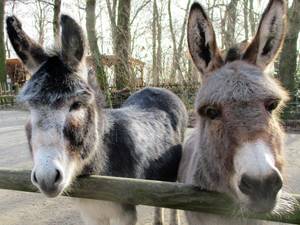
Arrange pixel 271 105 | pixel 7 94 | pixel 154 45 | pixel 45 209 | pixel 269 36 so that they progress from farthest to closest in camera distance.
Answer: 1. pixel 7 94
2. pixel 154 45
3. pixel 45 209
4. pixel 269 36
5. pixel 271 105

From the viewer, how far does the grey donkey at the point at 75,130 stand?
7.18 ft

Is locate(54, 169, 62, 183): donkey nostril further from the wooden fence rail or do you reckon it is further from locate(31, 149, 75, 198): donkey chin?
the wooden fence rail

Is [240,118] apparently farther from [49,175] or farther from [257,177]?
[49,175]

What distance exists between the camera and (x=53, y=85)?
240cm

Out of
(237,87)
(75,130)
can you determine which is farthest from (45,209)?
(237,87)

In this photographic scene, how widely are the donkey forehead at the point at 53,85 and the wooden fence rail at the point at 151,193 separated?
66 cm

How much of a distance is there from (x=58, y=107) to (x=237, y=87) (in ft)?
3.81

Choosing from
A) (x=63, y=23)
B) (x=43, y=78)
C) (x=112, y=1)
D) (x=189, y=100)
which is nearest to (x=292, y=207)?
(x=43, y=78)

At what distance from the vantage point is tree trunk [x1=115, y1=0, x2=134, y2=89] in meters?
12.6

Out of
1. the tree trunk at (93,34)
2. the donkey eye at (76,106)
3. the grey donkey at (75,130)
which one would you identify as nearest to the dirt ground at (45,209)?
the grey donkey at (75,130)

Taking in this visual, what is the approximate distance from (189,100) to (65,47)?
8.99 metres

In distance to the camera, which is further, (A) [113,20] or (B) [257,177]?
(A) [113,20]

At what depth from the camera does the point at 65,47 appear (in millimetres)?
2605

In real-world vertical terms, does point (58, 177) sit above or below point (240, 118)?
below
